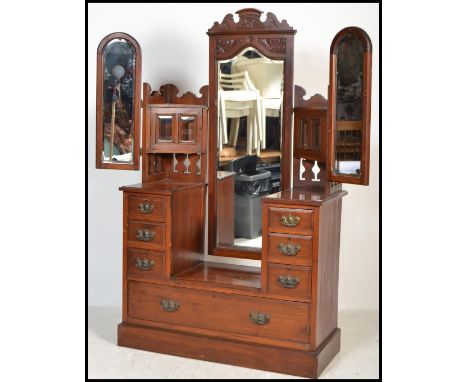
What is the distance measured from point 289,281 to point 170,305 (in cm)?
76

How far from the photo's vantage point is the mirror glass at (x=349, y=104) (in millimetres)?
4137

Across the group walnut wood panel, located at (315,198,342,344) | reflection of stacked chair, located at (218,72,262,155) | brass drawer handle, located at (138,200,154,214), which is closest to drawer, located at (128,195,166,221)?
brass drawer handle, located at (138,200,154,214)

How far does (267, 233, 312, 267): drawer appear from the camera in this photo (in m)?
4.14

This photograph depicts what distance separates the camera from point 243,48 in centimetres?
471

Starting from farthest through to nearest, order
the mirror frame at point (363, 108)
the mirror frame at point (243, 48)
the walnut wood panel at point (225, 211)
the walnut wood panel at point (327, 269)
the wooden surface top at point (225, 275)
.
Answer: the walnut wood panel at point (225, 211) → the mirror frame at point (243, 48) → the wooden surface top at point (225, 275) → the walnut wood panel at point (327, 269) → the mirror frame at point (363, 108)

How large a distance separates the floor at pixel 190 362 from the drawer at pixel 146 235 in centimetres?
61

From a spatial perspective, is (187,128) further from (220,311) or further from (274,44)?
(220,311)

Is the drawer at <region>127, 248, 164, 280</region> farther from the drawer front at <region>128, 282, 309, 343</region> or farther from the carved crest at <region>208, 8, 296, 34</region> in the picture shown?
the carved crest at <region>208, 8, 296, 34</region>

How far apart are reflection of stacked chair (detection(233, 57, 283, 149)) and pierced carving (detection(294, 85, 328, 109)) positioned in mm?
93

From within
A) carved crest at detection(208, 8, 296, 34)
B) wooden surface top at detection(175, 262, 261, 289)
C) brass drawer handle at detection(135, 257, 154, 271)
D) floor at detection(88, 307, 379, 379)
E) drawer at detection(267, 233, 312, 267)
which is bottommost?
floor at detection(88, 307, 379, 379)

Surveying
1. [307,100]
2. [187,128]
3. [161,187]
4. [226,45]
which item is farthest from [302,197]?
[226,45]

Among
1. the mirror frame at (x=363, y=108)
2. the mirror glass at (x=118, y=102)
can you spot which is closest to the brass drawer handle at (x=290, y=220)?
the mirror frame at (x=363, y=108)

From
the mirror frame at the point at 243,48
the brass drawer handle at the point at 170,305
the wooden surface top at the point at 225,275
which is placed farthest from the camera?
the mirror frame at the point at 243,48

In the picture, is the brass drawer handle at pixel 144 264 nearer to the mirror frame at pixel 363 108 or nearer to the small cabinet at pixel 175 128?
the small cabinet at pixel 175 128
